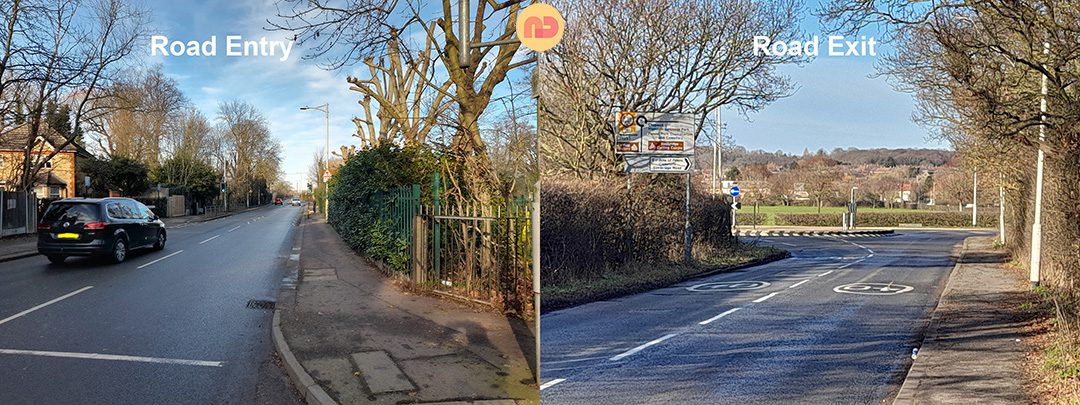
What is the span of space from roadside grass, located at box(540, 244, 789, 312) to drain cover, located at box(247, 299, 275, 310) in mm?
3511

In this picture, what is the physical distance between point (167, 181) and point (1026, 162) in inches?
1738

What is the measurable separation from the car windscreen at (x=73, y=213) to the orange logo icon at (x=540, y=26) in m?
13.6

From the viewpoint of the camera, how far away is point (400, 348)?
6.01 m

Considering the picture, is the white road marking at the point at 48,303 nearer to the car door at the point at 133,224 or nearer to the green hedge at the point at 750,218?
the car door at the point at 133,224

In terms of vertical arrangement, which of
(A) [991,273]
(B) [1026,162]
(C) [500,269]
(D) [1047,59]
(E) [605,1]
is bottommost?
(A) [991,273]

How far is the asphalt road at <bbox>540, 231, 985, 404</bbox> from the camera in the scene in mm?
5297

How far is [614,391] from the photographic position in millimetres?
5289

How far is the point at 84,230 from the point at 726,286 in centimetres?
1220

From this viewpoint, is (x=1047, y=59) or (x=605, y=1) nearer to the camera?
(x=1047, y=59)

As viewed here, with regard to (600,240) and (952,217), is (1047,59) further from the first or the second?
(952,217)

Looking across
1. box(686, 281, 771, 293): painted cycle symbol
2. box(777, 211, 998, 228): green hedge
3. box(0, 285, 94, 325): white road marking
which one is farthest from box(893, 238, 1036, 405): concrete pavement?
box(777, 211, 998, 228): green hedge

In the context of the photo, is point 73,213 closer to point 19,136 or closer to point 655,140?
point 655,140

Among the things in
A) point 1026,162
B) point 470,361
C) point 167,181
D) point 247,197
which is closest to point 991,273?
point 1026,162

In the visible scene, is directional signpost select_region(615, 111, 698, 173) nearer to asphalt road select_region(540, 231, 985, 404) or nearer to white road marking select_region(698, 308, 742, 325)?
asphalt road select_region(540, 231, 985, 404)
